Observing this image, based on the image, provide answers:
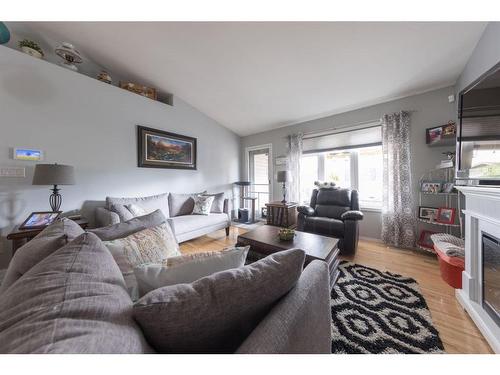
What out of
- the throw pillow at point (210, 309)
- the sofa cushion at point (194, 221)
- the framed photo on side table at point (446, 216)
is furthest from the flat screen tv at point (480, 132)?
the sofa cushion at point (194, 221)

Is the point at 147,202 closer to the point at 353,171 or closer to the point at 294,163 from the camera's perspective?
the point at 294,163

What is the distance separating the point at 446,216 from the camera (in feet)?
7.22

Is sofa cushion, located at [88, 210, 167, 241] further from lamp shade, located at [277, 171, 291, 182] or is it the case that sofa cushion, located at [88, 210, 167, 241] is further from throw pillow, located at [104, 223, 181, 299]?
lamp shade, located at [277, 171, 291, 182]

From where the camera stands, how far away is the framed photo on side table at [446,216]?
7.07 feet

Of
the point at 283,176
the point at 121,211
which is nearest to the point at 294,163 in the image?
the point at 283,176

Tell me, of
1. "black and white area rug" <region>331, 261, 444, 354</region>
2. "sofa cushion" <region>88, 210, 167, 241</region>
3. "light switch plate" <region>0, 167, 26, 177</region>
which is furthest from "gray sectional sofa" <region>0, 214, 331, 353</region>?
"light switch plate" <region>0, 167, 26, 177</region>

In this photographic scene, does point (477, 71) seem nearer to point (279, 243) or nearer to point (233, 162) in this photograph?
point (279, 243)

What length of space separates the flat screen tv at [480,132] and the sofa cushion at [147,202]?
3.40 meters

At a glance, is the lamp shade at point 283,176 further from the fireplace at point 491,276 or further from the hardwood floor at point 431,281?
the fireplace at point 491,276

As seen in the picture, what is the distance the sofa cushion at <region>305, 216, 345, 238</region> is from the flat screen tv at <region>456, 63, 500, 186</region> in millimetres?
1232

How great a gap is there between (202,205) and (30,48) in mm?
2810

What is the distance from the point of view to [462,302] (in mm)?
Result: 1450

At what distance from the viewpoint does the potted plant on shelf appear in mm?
2037

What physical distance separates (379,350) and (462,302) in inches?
39.9
